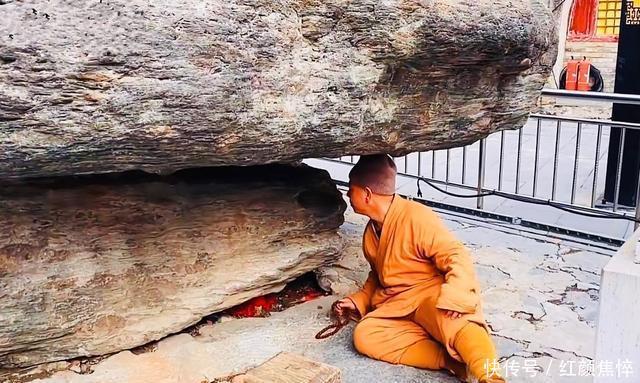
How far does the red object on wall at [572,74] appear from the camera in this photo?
1232 cm

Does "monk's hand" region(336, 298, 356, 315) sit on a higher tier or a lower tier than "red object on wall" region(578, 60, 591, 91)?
lower

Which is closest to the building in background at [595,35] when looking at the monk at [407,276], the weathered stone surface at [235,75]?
the weathered stone surface at [235,75]

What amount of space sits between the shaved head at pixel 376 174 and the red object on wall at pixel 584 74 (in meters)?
10.0

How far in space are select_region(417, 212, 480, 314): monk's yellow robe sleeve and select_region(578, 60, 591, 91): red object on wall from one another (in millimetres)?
10160

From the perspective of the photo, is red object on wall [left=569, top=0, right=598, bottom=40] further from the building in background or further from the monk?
the monk

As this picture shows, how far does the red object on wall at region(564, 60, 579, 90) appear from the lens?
12320 millimetres

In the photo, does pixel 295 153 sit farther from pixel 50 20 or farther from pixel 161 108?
pixel 50 20

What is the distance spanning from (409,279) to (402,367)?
420mm

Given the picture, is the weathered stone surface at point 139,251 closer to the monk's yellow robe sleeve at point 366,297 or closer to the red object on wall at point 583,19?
the monk's yellow robe sleeve at point 366,297

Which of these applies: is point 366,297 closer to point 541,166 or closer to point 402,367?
point 402,367

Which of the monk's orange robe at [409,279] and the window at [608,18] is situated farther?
the window at [608,18]

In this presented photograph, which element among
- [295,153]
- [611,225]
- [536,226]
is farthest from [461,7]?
[611,225]

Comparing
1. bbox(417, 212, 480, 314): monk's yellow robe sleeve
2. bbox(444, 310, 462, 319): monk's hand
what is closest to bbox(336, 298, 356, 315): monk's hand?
bbox(417, 212, 480, 314): monk's yellow robe sleeve

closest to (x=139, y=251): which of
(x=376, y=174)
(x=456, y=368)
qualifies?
(x=376, y=174)
